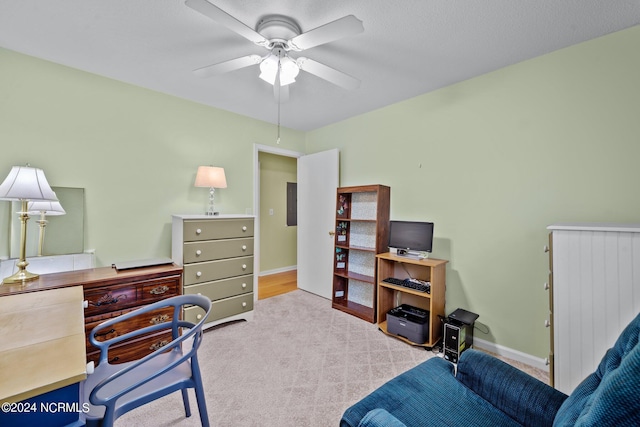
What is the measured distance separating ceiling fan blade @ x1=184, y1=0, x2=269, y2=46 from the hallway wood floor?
320 centimetres

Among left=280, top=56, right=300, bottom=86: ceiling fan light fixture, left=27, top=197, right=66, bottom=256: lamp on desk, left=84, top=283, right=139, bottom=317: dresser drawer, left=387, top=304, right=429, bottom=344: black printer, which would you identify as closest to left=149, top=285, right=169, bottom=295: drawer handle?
left=84, top=283, right=139, bottom=317: dresser drawer

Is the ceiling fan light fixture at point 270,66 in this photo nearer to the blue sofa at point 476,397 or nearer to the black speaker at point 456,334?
the blue sofa at point 476,397

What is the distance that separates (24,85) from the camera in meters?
2.16

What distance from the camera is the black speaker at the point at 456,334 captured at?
2.24 m

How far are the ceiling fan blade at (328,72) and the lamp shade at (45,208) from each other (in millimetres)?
2247

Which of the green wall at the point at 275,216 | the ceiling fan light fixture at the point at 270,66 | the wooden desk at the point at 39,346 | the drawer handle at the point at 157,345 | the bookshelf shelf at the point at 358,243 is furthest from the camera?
the green wall at the point at 275,216

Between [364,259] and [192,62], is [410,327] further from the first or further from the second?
[192,62]

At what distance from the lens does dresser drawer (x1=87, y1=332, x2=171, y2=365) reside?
1.99 meters

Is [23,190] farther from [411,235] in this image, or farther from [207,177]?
[411,235]

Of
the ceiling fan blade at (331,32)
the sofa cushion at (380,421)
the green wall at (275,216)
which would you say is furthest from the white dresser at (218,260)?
the sofa cushion at (380,421)

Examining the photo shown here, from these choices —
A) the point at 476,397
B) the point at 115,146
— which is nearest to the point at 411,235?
the point at 476,397

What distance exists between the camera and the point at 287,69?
188 centimetres

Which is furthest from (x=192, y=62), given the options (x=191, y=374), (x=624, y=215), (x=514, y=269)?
(x=624, y=215)

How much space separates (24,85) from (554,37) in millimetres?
4123
